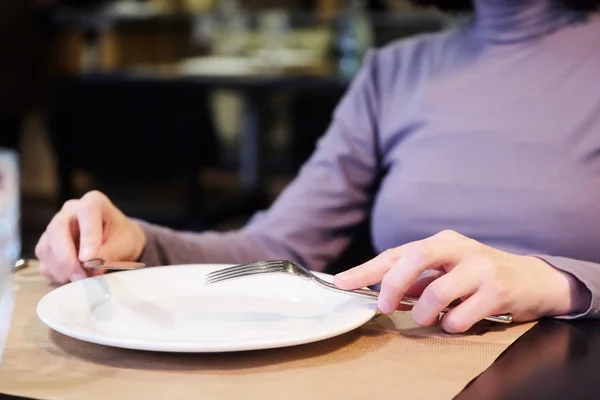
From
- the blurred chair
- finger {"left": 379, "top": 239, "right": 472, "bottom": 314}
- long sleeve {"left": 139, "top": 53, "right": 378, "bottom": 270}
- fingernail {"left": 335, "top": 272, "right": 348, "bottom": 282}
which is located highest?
finger {"left": 379, "top": 239, "right": 472, "bottom": 314}

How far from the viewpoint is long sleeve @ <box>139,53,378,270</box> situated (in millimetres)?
1199

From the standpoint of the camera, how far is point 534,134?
110cm

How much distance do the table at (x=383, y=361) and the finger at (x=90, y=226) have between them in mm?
140

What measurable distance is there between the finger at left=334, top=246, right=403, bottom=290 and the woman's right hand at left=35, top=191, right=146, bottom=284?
275mm

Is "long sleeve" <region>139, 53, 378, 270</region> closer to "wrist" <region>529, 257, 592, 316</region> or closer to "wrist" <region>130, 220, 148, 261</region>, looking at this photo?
"wrist" <region>130, 220, 148, 261</region>

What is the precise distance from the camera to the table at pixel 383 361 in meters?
0.61

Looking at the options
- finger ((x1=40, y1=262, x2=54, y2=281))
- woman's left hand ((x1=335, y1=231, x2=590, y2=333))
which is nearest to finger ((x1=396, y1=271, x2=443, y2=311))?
woman's left hand ((x1=335, y1=231, x2=590, y2=333))

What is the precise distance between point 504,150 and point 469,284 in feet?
1.36

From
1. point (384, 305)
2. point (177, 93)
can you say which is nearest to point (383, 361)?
point (384, 305)

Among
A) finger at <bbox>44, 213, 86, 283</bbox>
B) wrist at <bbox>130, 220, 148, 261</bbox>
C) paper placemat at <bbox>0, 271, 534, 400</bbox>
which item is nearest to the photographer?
paper placemat at <bbox>0, 271, 534, 400</bbox>

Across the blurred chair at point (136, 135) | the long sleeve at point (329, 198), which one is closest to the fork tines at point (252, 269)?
the long sleeve at point (329, 198)

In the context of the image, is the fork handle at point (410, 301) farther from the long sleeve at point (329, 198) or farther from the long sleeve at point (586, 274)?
the long sleeve at point (329, 198)

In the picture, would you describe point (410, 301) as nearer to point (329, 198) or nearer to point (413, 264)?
point (413, 264)

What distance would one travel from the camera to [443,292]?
719 millimetres
